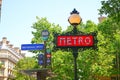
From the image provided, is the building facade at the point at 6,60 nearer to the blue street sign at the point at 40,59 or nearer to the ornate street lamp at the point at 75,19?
the blue street sign at the point at 40,59

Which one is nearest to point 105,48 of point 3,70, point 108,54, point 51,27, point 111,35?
point 108,54

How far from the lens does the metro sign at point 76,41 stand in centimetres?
1002

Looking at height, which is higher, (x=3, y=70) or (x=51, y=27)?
(x=51, y=27)

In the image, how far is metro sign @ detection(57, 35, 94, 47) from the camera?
1002 cm

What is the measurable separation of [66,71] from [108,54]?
609 centimetres

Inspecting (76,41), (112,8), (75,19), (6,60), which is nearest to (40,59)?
(112,8)

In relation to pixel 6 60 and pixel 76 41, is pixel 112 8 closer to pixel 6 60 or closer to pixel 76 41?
pixel 76 41

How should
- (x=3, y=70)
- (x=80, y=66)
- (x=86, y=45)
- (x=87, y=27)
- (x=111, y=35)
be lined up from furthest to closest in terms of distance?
(x=3, y=70)
(x=87, y=27)
(x=80, y=66)
(x=111, y=35)
(x=86, y=45)

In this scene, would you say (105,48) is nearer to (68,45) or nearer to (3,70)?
(68,45)

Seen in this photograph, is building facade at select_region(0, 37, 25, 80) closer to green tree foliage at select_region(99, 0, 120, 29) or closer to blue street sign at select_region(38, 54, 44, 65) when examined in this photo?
blue street sign at select_region(38, 54, 44, 65)

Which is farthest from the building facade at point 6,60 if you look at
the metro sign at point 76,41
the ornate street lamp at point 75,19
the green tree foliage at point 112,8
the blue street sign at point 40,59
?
the metro sign at point 76,41

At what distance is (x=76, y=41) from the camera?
1004 cm

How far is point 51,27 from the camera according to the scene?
46875 millimetres

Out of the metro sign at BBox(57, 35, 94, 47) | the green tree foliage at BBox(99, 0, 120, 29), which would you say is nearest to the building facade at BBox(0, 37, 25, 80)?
the green tree foliage at BBox(99, 0, 120, 29)
